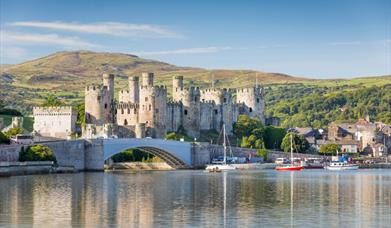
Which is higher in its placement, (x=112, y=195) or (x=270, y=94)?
(x=270, y=94)

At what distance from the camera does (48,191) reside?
47.7m

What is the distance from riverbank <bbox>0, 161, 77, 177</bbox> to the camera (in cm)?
6060

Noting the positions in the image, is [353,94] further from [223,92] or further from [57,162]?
[57,162]

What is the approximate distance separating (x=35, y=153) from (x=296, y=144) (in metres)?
39.8

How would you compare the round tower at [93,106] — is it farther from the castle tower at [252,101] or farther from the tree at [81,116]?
the castle tower at [252,101]

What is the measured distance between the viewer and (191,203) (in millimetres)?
41688

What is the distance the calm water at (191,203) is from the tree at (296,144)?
122 feet

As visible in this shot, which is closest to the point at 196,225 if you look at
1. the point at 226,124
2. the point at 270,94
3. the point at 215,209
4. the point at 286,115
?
the point at 215,209

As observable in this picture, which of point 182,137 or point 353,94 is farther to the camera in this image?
point 353,94

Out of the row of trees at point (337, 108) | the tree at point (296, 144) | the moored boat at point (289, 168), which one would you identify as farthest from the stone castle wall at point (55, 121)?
the row of trees at point (337, 108)

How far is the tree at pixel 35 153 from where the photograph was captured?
213 feet

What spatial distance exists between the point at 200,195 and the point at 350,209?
944cm

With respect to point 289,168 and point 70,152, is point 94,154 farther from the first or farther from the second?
point 289,168

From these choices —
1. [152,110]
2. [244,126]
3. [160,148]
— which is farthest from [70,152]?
[244,126]
